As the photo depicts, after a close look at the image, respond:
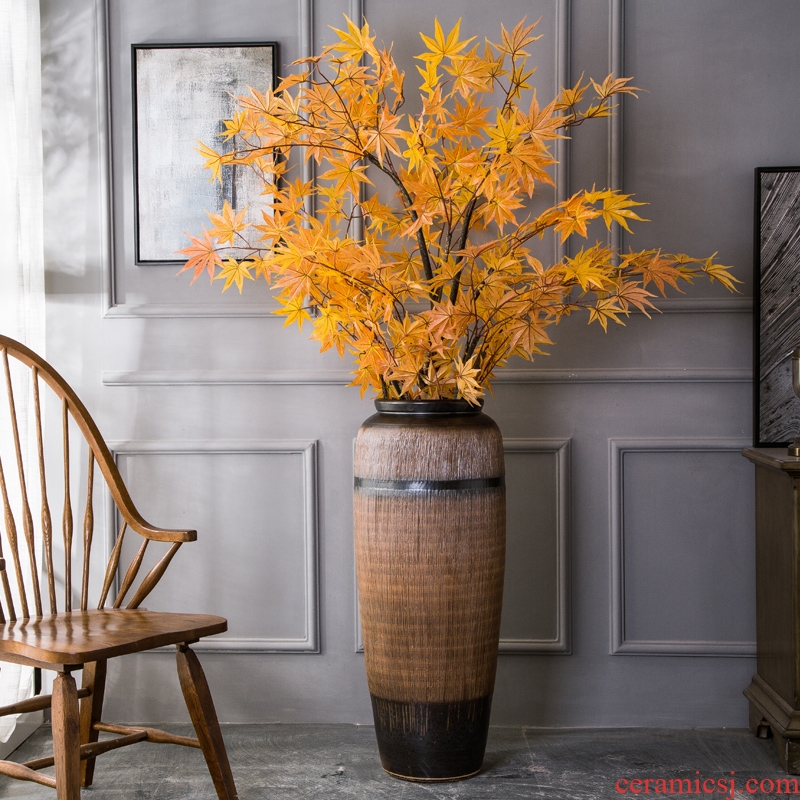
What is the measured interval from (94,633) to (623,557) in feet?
4.54

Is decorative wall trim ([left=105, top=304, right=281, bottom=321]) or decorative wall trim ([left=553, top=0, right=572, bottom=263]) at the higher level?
decorative wall trim ([left=553, top=0, right=572, bottom=263])

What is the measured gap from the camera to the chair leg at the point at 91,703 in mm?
1848

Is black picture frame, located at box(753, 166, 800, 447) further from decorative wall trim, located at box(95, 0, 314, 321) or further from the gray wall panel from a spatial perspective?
decorative wall trim, located at box(95, 0, 314, 321)

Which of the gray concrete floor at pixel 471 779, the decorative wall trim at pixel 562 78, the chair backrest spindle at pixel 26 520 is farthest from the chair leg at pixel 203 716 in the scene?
the decorative wall trim at pixel 562 78

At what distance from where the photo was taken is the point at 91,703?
6.12 feet

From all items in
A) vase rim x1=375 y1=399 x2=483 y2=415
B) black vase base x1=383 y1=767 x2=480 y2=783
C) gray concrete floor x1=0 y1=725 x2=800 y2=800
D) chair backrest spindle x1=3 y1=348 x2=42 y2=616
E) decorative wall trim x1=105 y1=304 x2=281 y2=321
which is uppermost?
decorative wall trim x1=105 y1=304 x2=281 y2=321

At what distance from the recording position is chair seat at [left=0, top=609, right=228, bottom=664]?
57.7 inches

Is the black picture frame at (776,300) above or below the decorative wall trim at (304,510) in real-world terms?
above

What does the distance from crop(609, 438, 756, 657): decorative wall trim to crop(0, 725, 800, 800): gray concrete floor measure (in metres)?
0.21

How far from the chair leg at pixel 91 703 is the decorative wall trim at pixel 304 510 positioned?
45 cm

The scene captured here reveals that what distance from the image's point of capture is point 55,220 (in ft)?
7.66

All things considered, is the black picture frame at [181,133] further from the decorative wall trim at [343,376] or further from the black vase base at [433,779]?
the black vase base at [433,779]

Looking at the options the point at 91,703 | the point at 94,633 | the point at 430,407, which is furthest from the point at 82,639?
the point at 430,407

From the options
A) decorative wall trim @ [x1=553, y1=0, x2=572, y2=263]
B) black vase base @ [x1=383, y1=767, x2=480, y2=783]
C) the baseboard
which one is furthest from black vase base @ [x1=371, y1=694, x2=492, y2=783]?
decorative wall trim @ [x1=553, y1=0, x2=572, y2=263]
